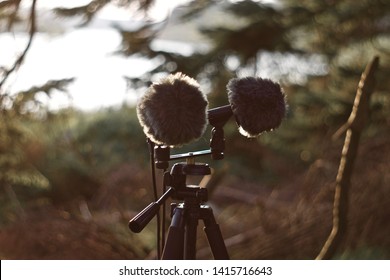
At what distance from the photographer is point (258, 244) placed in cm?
286

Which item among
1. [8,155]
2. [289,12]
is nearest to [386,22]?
[289,12]

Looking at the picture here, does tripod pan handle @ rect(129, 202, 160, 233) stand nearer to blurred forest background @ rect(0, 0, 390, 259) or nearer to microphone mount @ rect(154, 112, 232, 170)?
microphone mount @ rect(154, 112, 232, 170)

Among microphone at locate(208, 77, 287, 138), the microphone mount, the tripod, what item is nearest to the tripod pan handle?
the tripod

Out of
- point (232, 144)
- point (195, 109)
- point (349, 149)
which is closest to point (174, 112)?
point (195, 109)

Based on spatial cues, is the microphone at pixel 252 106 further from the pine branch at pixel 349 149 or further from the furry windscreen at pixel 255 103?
the pine branch at pixel 349 149

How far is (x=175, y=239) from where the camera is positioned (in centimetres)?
125

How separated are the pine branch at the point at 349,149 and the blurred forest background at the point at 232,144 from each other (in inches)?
12.0

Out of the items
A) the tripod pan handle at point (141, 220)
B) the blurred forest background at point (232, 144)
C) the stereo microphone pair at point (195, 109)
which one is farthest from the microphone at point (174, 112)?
the blurred forest background at point (232, 144)

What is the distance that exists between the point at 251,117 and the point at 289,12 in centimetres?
228

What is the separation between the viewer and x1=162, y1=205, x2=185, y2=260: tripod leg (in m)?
1.25

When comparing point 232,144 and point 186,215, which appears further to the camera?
point 232,144

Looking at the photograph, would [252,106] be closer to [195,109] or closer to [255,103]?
[255,103]

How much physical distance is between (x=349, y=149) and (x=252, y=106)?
3.24 ft
